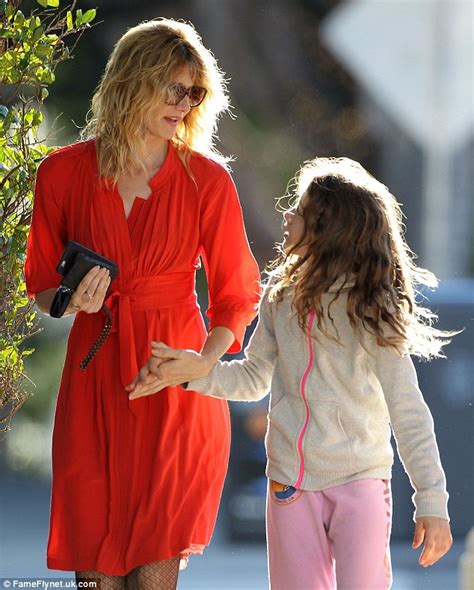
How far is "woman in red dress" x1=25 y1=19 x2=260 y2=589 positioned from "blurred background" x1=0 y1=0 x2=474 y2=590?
6.82 feet

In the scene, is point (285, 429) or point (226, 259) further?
point (226, 259)

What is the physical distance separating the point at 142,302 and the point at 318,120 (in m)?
2.76

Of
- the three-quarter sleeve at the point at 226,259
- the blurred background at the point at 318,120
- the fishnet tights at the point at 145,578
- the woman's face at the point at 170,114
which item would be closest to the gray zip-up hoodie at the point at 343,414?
the three-quarter sleeve at the point at 226,259

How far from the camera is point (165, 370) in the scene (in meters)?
2.39

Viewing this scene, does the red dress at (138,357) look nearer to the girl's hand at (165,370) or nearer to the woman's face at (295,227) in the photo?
the girl's hand at (165,370)

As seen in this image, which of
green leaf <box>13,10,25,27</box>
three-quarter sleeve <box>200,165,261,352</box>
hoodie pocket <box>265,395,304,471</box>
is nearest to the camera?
hoodie pocket <box>265,395,304,471</box>

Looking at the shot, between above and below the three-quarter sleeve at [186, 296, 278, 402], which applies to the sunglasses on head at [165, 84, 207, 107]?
above

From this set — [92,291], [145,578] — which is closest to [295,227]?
[92,291]

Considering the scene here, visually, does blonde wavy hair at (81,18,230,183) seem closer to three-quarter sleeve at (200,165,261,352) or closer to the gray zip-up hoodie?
three-quarter sleeve at (200,165,261,352)

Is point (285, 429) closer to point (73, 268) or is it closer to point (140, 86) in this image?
point (73, 268)

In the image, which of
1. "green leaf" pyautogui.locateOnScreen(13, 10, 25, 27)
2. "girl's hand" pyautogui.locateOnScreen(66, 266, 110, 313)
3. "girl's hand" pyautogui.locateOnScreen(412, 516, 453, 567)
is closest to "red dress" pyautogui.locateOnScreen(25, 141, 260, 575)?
"girl's hand" pyautogui.locateOnScreen(66, 266, 110, 313)

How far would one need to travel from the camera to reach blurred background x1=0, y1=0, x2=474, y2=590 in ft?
15.6

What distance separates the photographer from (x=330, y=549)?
2348 mm

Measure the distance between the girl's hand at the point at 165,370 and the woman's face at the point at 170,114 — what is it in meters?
0.49
